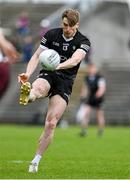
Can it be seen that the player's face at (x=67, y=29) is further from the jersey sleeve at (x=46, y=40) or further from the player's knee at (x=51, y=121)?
the player's knee at (x=51, y=121)

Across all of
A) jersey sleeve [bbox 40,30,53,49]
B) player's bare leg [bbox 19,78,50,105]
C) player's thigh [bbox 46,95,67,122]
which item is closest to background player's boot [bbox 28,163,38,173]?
player's thigh [bbox 46,95,67,122]

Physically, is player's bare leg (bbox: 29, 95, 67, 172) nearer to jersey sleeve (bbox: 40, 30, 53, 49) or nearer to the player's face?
jersey sleeve (bbox: 40, 30, 53, 49)

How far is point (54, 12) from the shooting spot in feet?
149

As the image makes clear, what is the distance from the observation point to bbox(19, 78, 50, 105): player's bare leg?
43.9 feet

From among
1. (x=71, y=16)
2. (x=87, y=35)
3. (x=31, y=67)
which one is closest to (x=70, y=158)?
(x=31, y=67)

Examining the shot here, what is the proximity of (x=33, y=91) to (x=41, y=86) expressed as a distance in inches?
12.2

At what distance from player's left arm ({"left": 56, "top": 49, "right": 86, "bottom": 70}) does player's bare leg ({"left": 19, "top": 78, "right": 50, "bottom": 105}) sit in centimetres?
50

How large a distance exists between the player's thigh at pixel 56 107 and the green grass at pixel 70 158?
0.90 meters

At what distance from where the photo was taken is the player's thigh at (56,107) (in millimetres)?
14039

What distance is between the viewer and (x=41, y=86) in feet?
45.9

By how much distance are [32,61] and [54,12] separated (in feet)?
103

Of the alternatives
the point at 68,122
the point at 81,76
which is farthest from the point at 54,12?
the point at 68,122

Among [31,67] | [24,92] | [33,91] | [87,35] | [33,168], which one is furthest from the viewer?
[87,35]

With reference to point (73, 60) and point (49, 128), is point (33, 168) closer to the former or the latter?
point (49, 128)
